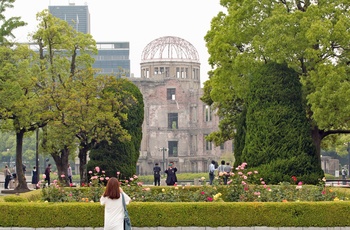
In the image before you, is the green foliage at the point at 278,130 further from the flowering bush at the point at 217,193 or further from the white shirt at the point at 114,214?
the white shirt at the point at 114,214

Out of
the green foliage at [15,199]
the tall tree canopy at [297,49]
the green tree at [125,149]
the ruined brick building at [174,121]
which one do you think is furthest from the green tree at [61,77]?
the ruined brick building at [174,121]

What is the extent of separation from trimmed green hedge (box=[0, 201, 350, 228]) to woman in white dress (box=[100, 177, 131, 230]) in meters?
5.02

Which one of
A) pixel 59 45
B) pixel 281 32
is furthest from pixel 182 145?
pixel 281 32

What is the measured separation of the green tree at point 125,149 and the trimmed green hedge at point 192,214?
16024mm

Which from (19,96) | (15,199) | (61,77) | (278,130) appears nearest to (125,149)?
(19,96)

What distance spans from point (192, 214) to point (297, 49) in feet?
54.9

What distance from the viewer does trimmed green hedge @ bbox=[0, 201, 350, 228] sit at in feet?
→ 73.9

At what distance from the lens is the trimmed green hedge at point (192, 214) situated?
22531mm

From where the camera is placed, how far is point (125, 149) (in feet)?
130

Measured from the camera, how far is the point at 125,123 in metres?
40.8

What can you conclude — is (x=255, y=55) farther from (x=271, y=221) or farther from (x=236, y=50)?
(x=271, y=221)

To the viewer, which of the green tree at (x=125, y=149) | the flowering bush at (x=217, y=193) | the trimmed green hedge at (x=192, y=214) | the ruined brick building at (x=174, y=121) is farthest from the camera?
the ruined brick building at (x=174, y=121)

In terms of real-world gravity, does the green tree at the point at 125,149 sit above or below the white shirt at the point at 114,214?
above

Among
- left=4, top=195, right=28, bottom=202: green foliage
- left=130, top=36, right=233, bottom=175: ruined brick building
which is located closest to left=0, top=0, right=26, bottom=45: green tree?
left=4, top=195, right=28, bottom=202: green foliage
